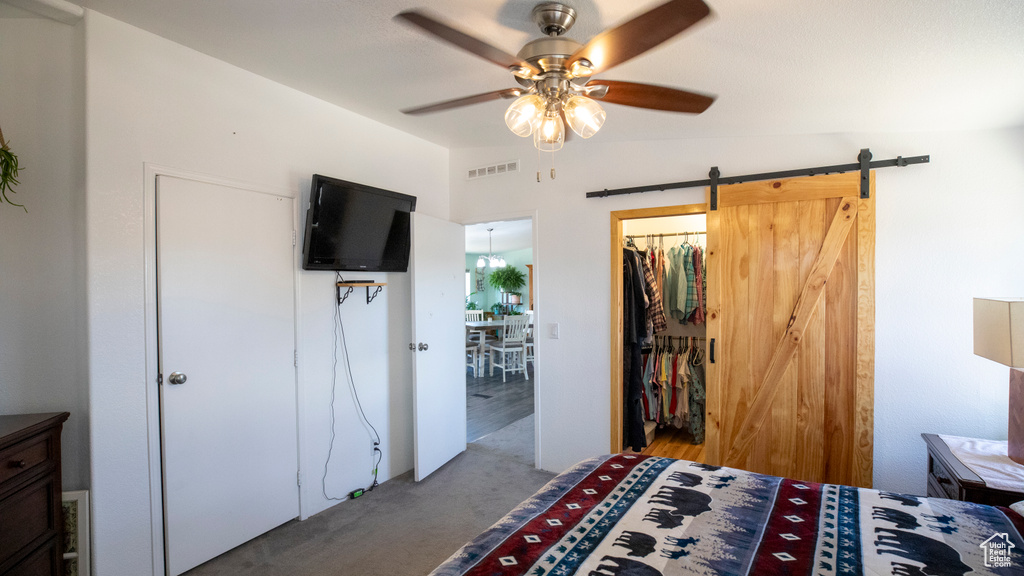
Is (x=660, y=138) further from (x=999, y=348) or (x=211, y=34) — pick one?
(x=211, y=34)

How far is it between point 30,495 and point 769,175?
3.61 meters

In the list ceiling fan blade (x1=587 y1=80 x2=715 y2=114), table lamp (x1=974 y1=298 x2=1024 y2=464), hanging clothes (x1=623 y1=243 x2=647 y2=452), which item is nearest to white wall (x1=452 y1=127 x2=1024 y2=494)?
table lamp (x1=974 y1=298 x2=1024 y2=464)

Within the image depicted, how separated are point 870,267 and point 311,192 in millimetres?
2984

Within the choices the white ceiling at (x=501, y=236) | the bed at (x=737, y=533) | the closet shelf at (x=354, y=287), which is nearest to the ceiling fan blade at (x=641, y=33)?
the bed at (x=737, y=533)

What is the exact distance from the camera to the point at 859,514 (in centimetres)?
134

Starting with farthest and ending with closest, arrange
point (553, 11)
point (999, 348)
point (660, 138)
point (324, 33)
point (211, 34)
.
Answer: point (660, 138) → point (211, 34) → point (324, 33) → point (999, 348) → point (553, 11)

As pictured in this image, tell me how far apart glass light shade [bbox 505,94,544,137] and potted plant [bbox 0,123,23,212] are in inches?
78.8

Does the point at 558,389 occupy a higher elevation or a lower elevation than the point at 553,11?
lower

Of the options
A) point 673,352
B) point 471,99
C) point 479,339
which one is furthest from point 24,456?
point 479,339

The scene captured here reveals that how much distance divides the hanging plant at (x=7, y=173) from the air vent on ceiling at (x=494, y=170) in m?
2.43

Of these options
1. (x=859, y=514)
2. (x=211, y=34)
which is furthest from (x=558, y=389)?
(x=211, y=34)

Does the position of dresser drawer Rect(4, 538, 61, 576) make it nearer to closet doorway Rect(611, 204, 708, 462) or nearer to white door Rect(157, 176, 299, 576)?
white door Rect(157, 176, 299, 576)

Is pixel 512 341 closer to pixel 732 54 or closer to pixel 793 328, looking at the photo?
pixel 793 328

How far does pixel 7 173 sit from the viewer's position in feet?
5.86
